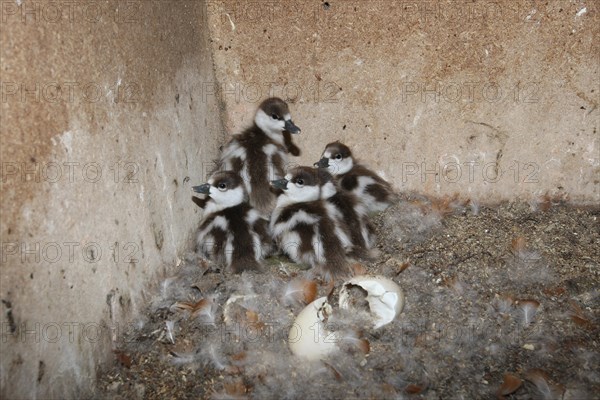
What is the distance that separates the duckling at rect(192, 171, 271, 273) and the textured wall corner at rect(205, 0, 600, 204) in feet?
1.99

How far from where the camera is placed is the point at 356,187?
3447 mm

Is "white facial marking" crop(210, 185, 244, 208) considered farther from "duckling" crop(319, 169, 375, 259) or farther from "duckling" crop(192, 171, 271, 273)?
"duckling" crop(319, 169, 375, 259)

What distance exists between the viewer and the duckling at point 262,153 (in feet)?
11.0

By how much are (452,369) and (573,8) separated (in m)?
1.91

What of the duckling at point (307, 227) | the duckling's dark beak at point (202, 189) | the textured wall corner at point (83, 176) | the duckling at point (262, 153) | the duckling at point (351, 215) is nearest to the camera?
the textured wall corner at point (83, 176)

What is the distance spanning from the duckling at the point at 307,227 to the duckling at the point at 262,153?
143 millimetres

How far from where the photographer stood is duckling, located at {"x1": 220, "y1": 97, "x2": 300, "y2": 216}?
11.0ft

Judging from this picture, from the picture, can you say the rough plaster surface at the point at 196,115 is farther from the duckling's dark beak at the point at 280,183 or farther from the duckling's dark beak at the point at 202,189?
the duckling's dark beak at the point at 280,183

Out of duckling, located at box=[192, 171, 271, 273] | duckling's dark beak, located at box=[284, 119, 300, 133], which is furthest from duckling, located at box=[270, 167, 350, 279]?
duckling's dark beak, located at box=[284, 119, 300, 133]

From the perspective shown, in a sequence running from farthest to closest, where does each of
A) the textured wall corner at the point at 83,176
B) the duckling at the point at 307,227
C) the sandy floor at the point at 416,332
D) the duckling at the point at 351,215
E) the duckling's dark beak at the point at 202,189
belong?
the duckling's dark beak at the point at 202,189
the duckling at the point at 351,215
the duckling at the point at 307,227
the sandy floor at the point at 416,332
the textured wall corner at the point at 83,176

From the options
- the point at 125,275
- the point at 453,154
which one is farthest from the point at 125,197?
the point at 453,154

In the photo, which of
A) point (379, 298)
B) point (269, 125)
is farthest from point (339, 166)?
point (379, 298)

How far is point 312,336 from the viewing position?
7.88 feet

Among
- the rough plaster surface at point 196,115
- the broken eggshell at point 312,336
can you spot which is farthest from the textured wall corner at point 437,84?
the broken eggshell at point 312,336
